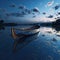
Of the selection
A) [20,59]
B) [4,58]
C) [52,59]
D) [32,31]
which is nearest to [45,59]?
[52,59]

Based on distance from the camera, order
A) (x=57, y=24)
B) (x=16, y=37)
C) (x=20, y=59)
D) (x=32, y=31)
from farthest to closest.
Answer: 1. (x=57, y=24)
2. (x=32, y=31)
3. (x=16, y=37)
4. (x=20, y=59)

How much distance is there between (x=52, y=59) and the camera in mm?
8867

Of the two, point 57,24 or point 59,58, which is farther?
point 57,24

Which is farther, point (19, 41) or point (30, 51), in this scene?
point (19, 41)

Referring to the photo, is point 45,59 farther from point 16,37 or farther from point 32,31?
point 32,31

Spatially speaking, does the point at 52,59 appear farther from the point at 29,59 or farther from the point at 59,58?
the point at 29,59

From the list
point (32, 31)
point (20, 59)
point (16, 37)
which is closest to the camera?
point (20, 59)

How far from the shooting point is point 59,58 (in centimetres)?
911

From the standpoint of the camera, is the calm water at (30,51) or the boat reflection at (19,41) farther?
the boat reflection at (19,41)

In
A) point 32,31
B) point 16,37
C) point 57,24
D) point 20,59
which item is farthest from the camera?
point 57,24

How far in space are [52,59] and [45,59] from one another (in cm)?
43

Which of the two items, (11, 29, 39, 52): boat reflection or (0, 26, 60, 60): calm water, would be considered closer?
(0, 26, 60, 60): calm water

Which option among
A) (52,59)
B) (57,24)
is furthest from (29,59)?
(57,24)

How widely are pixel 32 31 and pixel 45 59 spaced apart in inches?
672
